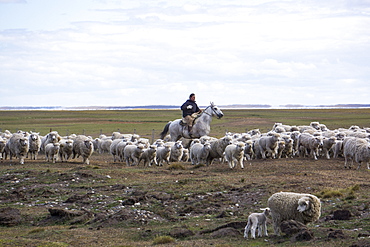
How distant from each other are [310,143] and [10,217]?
19054 mm

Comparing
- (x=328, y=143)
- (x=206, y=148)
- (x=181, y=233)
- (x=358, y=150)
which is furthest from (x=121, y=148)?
(x=181, y=233)

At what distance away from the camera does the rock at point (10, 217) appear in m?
→ 16.4

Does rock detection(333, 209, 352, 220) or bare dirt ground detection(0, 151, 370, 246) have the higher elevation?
rock detection(333, 209, 352, 220)

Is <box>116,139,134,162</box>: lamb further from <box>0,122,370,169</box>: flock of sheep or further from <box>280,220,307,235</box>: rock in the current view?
<box>280,220,307,235</box>: rock

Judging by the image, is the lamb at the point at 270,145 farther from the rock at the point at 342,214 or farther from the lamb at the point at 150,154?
the rock at the point at 342,214

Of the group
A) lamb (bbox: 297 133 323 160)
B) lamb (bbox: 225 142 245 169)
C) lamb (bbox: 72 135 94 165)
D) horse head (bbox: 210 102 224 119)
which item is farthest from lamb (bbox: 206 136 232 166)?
lamb (bbox: 72 135 94 165)

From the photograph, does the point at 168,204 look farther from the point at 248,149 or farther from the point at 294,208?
the point at 248,149

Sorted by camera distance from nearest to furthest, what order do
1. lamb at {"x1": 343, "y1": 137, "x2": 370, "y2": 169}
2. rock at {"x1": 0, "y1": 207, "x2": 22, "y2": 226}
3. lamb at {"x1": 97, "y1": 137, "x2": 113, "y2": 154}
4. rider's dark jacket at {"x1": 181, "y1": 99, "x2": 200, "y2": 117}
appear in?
rock at {"x1": 0, "y1": 207, "x2": 22, "y2": 226}
lamb at {"x1": 343, "y1": 137, "x2": 370, "y2": 169}
rider's dark jacket at {"x1": 181, "y1": 99, "x2": 200, "y2": 117}
lamb at {"x1": 97, "y1": 137, "x2": 113, "y2": 154}

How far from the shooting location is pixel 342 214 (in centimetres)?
1416

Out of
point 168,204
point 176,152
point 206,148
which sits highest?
point 206,148

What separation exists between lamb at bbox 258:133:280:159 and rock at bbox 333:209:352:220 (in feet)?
51.4

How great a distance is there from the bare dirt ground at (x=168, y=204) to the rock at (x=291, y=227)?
18cm

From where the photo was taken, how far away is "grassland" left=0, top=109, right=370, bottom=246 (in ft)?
43.0

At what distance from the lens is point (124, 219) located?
15.6m
